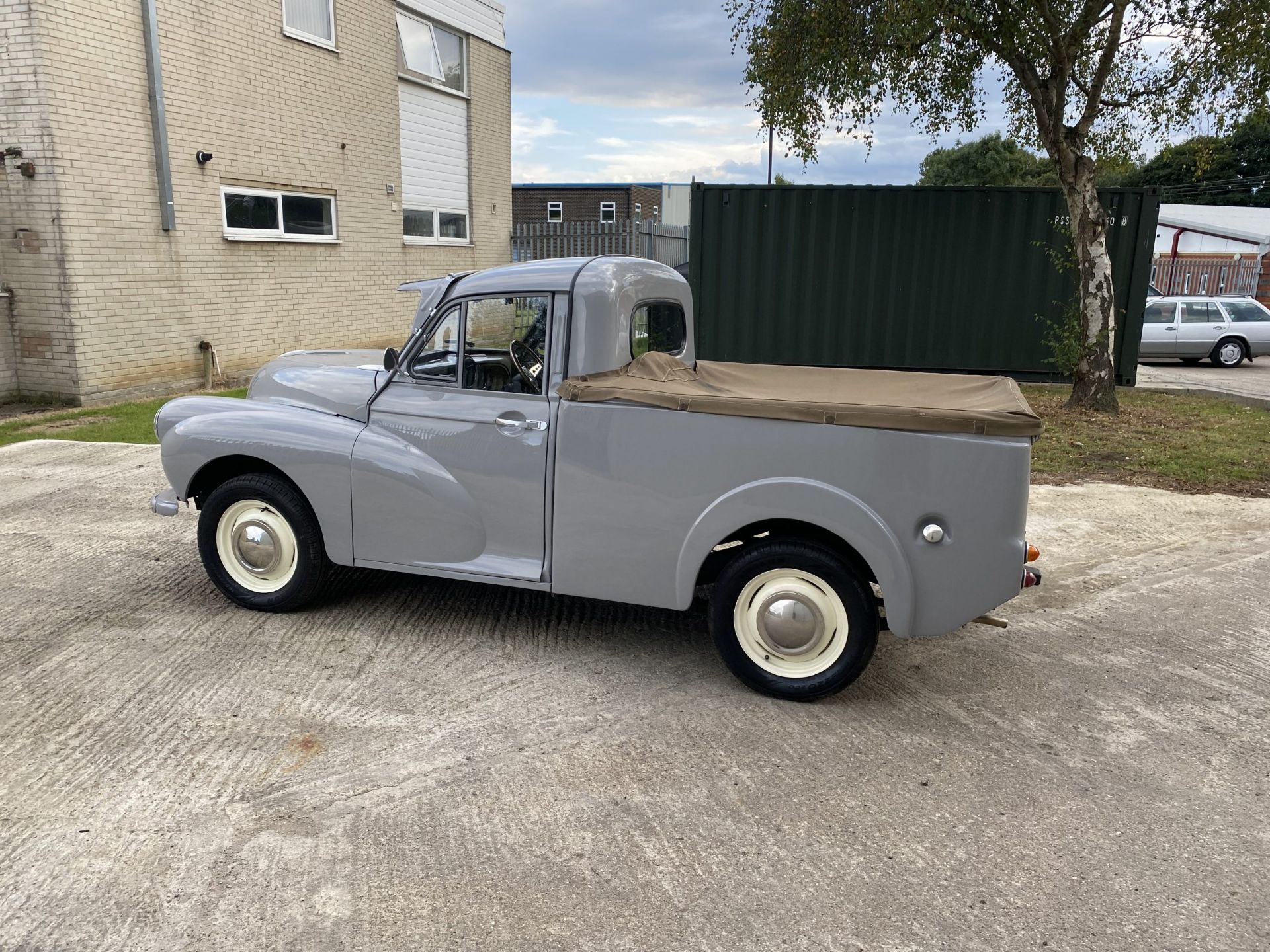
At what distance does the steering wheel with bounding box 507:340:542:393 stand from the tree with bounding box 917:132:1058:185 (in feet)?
148

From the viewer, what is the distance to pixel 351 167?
1489 cm

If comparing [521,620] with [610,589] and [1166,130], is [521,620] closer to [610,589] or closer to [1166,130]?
[610,589]

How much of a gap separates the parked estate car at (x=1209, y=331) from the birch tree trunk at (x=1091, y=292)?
7.59 m

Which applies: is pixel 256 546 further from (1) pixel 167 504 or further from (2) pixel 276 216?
(2) pixel 276 216

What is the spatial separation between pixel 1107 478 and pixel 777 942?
22.8ft

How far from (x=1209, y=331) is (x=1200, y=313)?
1.36 ft

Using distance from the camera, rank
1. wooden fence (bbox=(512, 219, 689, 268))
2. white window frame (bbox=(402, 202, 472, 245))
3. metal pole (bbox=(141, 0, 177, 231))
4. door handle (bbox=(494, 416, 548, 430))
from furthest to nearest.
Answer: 1. wooden fence (bbox=(512, 219, 689, 268))
2. white window frame (bbox=(402, 202, 472, 245))
3. metal pole (bbox=(141, 0, 177, 231))
4. door handle (bbox=(494, 416, 548, 430))

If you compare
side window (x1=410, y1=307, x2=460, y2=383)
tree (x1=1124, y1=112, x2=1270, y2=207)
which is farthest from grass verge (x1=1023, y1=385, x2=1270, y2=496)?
tree (x1=1124, y1=112, x2=1270, y2=207)

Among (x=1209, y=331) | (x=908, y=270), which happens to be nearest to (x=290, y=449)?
(x=908, y=270)

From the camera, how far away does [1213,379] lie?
1590 cm

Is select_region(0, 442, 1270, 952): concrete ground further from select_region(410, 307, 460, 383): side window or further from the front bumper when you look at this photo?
select_region(410, 307, 460, 383): side window

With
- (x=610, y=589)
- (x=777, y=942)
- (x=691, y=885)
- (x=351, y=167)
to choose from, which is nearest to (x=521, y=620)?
(x=610, y=589)

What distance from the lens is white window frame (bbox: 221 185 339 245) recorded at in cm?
1255

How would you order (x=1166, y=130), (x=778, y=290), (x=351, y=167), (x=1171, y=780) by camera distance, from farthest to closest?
1. (x=351, y=167)
2. (x=778, y=290)
3. (x=1166, y=130)
4. (x=1171, y=780)
